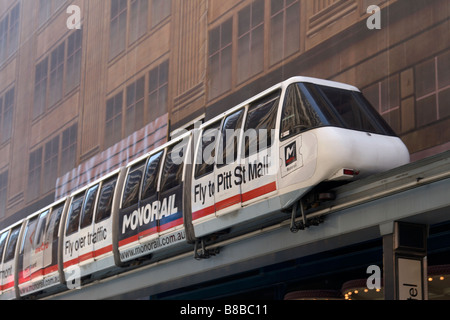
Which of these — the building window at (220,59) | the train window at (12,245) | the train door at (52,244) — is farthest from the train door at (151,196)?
the train window at (12,245)

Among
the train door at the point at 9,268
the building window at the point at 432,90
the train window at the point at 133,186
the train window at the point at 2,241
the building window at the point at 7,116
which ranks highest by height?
the building window at the point at 7,116

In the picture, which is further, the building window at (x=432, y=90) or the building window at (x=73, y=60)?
the building window at (x=73, y=60)

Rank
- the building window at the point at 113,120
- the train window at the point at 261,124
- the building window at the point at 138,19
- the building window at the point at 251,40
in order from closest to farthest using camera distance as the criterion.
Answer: the train window at the point at 261,124 < the building window at the point at 251,40 < the building window at the point at 138,19 < the building window at the point at 113,120

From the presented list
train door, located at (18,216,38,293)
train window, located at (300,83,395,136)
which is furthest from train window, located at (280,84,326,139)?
train door, located at (18,216,38,293)

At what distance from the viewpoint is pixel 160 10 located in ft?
97.0

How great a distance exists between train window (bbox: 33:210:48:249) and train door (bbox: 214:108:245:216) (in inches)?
355

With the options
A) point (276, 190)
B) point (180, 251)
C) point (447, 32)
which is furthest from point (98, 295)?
point (447, 32)

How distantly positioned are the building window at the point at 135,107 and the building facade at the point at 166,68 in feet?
0.25

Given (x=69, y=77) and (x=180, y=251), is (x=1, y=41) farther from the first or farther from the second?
(x=180, y=251)

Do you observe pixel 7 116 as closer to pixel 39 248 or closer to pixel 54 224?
pixel 39 248

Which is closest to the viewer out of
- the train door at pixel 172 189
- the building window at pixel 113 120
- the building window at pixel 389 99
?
the train door at pixel 172 189

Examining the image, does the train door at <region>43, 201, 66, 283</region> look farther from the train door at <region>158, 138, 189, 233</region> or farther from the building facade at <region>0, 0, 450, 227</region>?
the building facade at <region>0, 0, 450, 227</region>

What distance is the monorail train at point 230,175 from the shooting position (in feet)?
40.3

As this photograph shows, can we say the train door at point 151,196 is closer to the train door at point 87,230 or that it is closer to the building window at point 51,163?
the train door at point 87,230
